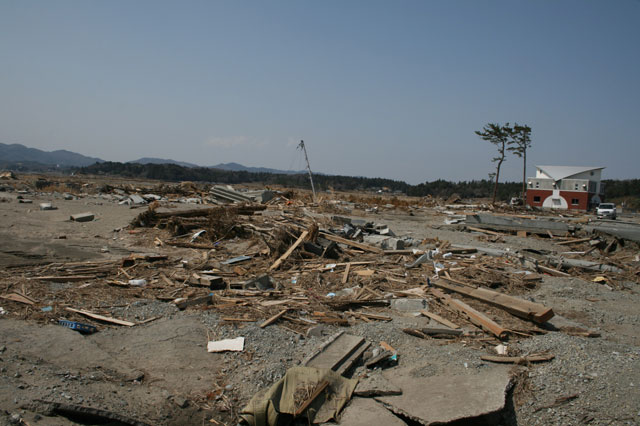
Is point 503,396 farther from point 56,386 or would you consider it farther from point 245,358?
point 56,386

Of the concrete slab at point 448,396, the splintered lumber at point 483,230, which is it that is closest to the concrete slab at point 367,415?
the concrete slab at point 448,396

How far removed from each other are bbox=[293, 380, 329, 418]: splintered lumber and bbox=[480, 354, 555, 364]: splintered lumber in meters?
2.25

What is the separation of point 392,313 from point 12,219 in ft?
Answer: 44.1

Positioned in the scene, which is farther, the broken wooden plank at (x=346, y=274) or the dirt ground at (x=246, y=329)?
the broken wooden plank at (x=346, y=274)

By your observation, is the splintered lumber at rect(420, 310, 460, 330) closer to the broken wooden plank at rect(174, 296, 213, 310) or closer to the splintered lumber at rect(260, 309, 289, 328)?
the splintered lumber at rect(260, 309, 289, 328)

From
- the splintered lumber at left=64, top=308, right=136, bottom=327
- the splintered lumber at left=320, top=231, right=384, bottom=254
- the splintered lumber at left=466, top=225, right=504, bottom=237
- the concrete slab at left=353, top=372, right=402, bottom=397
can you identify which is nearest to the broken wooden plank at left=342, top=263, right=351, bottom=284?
the splintered lumber at left=320, top=231, right=384, bottom=254

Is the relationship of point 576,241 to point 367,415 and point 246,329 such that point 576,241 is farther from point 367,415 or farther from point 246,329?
point 367,415

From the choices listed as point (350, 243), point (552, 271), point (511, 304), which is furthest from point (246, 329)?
point (552, 271)

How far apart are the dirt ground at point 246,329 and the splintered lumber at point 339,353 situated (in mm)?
189

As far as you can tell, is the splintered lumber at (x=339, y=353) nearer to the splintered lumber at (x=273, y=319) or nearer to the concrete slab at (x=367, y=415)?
the concrete slab at (x=367, y=415)

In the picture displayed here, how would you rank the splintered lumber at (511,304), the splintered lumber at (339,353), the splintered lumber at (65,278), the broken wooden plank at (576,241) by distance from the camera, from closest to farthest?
the splintered lumber at (339,353) → the splintered lumber at (511,304) → the splintered lumber at (65,278) → the broken wooden plank at (576,241)

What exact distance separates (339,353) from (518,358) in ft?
7.67

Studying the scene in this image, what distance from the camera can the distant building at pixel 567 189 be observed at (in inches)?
1753

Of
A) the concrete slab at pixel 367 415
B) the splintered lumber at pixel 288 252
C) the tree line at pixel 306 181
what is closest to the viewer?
the concrete slab at pixel 367 415
